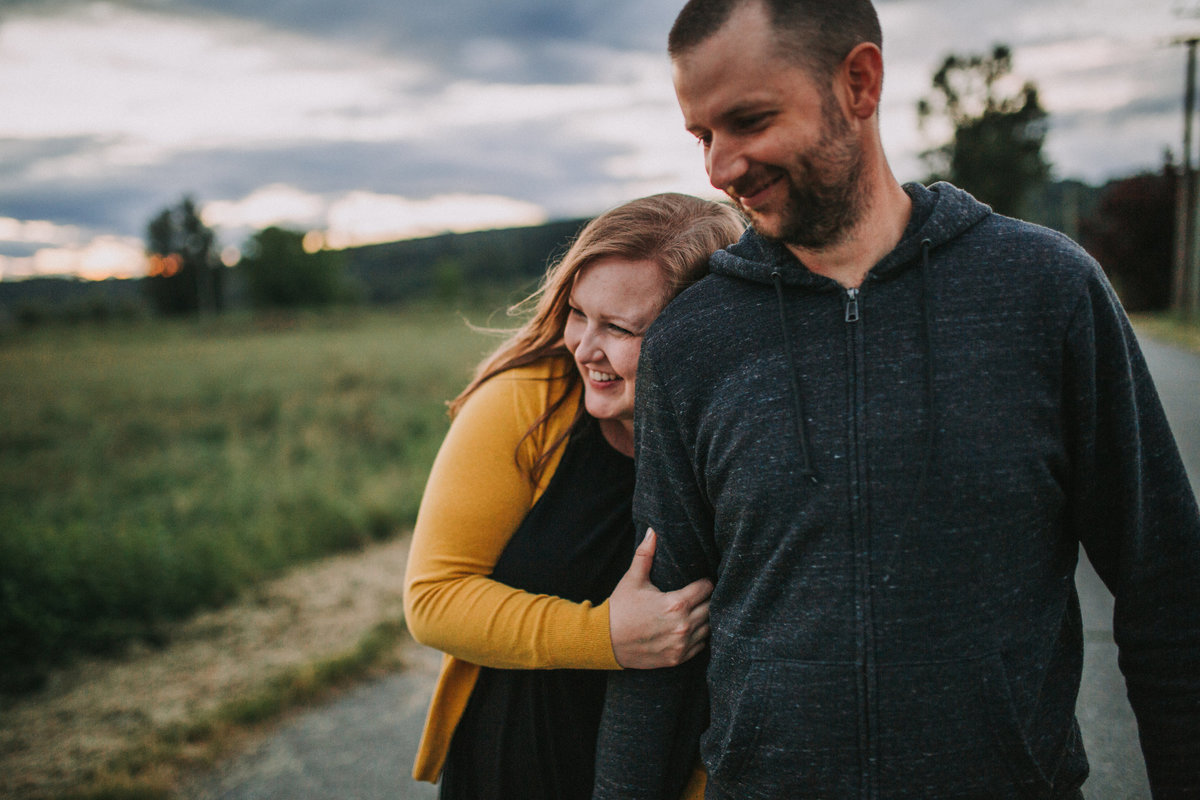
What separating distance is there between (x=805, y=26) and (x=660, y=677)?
1.32m

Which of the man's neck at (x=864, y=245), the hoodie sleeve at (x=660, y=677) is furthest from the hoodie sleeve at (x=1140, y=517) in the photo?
the hoodie sleeve at (x=660, y=677)

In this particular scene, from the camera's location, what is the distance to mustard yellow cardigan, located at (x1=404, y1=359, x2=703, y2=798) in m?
1.71

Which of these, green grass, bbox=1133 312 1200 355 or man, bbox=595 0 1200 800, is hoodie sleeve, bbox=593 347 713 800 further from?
green grass, bbox=1133 312 1200 355

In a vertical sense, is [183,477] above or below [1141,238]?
below

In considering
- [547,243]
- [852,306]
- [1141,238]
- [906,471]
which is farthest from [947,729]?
[1141,238]

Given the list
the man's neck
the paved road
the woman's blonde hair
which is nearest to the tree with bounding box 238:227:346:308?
the paved road

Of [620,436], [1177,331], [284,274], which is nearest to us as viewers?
[620,436]

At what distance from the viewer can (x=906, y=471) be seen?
127 cm

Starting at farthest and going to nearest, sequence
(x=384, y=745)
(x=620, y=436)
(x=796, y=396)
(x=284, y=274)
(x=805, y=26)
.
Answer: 1. (x=284, y=274)
2. (x=384, y=745)
3. (x=620, y=436)
4. (x=796, y=396)
5. (x=805, y=26)

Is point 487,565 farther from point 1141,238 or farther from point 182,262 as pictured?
point 182,262

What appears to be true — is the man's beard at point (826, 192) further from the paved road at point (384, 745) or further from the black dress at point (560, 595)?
the paved road at point (384, 745)

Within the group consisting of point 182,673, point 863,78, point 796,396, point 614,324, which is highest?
point 863,78

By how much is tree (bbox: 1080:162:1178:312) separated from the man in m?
31.0

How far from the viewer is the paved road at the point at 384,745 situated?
2475mm
